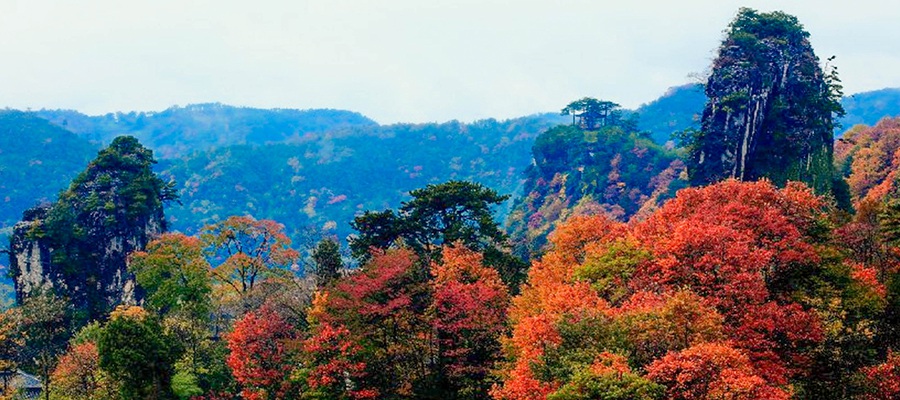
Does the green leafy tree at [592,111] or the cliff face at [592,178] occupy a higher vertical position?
the green leafy tree at [592,111]

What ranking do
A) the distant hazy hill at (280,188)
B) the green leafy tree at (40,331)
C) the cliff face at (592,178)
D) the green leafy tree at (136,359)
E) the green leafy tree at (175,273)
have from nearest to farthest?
the green leafy tree at (136,359)
the green leafy tree at (40,331)
the green leafy tree at (175,273)
the cliff face at (592,178)
the distant hazy hill at (280,188)

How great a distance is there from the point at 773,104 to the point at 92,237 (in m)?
63.9

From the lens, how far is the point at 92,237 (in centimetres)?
6506

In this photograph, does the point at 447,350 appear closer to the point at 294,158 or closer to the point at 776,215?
the point at 776,215

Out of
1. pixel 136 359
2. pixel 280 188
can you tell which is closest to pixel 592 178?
pixel 136 359

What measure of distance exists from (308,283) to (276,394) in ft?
64.1

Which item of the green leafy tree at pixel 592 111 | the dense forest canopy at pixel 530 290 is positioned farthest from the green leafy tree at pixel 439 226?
the green leafy tree at pixel 592 111

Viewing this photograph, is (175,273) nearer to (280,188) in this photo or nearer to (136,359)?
(136,359)

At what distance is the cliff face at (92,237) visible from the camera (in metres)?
63.2

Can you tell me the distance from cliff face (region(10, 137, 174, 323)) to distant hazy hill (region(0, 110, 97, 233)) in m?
83.6

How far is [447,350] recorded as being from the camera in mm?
36531

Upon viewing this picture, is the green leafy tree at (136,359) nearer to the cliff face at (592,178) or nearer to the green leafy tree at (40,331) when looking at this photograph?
the green leafy tree at (40,331)

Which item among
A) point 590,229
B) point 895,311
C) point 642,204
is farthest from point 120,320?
point 642,204

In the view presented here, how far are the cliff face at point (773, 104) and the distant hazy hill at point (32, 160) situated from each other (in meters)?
132
